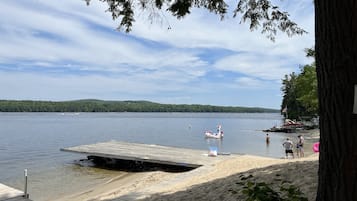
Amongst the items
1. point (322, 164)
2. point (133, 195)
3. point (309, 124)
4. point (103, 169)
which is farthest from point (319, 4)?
point (309, 124)

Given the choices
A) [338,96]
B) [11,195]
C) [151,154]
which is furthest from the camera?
[151,154]

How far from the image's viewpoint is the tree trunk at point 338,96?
222 cm

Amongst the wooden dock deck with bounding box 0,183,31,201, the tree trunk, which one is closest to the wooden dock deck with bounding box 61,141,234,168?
the wooden dock deck with bounding box 0,183,31,201

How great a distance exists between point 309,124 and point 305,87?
20709mm

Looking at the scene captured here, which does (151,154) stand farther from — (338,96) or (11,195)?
(338,96)

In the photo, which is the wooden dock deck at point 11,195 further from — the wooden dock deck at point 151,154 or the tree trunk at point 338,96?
the tree trunk at point 338,96

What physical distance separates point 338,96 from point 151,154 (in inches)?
648

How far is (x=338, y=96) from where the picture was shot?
2287 millimetres

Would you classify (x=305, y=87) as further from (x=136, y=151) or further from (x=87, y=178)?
(x=87, y=178)

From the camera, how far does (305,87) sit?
47406mm

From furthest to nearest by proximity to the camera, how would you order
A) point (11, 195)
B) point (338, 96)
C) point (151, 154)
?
point (151, 154)
point (11, 195)
point (338, 96)

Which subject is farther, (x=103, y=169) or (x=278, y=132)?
(x=278, y=132)

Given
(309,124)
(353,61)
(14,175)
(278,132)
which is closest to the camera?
(353,61)

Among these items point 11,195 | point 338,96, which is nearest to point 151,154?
point 11,195
